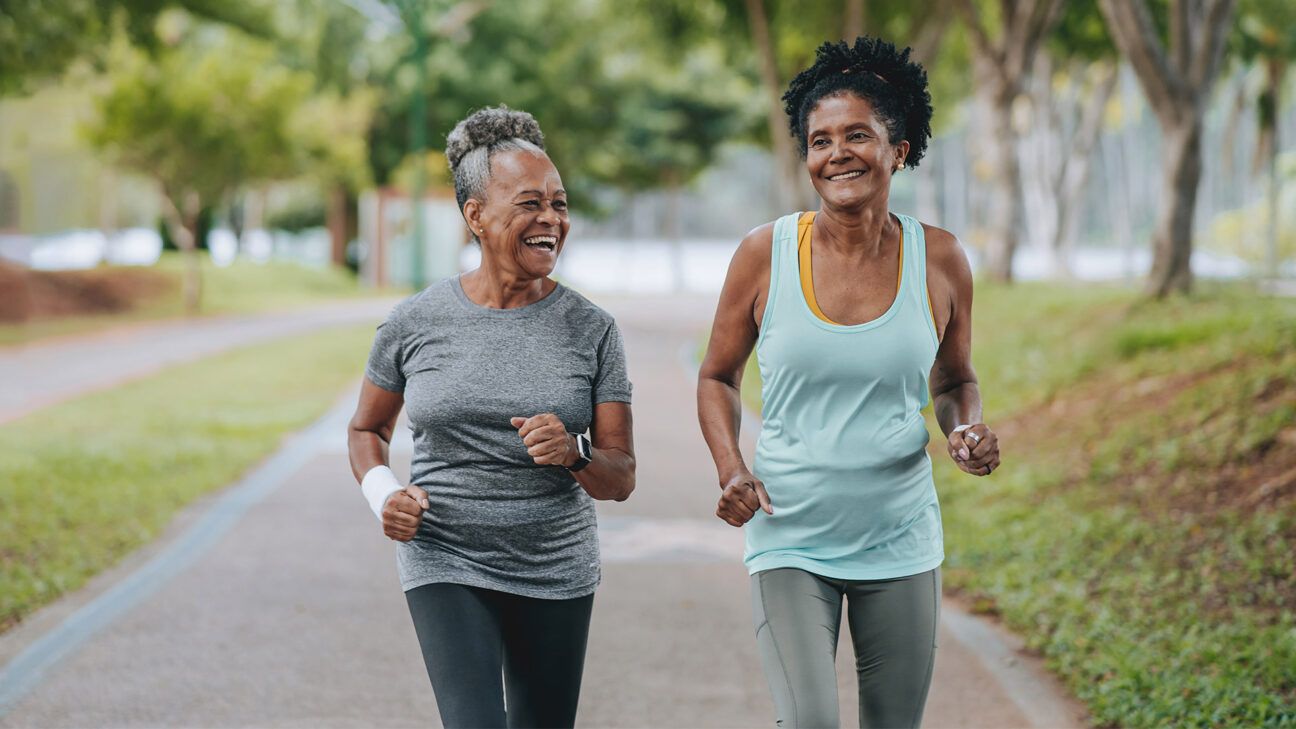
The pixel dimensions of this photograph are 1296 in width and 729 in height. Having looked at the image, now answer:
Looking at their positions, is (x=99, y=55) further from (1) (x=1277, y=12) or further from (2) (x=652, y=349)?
(1) (x=1277, y=12)

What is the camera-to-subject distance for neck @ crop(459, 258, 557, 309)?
11.2ft

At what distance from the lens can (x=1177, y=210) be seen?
1490 centimetres

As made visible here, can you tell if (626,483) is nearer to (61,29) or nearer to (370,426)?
(370,426)

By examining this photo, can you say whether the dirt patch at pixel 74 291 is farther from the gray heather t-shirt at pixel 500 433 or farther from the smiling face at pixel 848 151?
the smiling face at pixel 848 151

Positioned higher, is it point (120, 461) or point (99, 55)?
point (99, 55)

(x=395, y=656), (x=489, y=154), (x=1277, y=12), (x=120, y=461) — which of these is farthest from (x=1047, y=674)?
(x=1277, y=12)

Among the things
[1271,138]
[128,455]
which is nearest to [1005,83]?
[1271,138]

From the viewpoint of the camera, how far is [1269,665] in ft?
18.2

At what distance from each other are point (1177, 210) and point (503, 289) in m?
12.8

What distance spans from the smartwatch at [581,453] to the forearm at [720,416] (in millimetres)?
291

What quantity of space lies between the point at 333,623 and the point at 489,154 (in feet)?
12.8

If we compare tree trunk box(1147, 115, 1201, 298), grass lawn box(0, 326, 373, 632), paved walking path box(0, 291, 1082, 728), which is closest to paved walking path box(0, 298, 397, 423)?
grass lawn box(0, 326, 373, 632)

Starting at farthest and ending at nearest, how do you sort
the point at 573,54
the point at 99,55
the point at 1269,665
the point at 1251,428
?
the point at 573,54
the point at 99,55
the point at 1251,428
the point at 1269,665

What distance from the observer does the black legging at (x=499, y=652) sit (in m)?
3.25
